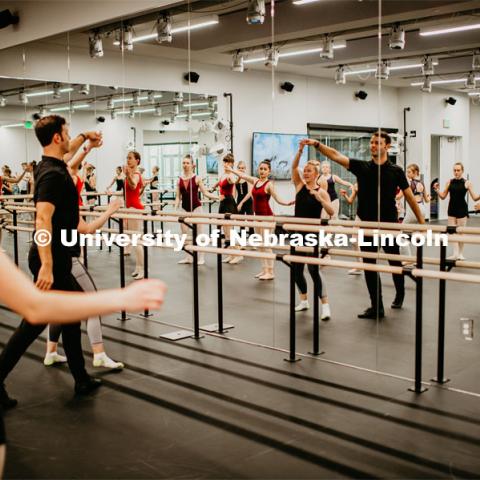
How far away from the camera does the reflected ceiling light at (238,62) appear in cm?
669

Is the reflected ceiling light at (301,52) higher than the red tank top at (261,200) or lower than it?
higher

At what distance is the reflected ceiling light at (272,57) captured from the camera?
632 centimetres

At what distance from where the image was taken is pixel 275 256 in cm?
467

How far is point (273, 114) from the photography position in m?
6.41

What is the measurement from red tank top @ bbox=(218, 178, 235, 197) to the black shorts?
52 millimetres

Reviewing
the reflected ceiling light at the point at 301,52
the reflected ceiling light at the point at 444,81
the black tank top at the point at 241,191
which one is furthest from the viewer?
the black tank top at the point at 241,191

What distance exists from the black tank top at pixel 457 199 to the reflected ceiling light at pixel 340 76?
1353 millimetres

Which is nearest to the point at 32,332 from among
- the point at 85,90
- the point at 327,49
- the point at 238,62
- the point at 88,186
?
the point at 327,49

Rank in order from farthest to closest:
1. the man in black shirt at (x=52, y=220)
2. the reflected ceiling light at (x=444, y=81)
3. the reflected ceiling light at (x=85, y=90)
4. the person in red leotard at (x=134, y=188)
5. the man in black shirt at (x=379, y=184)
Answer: the reflected ceiling light at (x=85, y=90) → the person in red leotard at (x=134, y=188) → the man in black shirt at (x=379, y=184) → the reflected ceiling light at (x=444, y=81) → the man in black shirt at (x=52, y=220)

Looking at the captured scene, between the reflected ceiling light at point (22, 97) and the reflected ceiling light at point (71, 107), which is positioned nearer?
the reflected ceiling light at point (71, 107)

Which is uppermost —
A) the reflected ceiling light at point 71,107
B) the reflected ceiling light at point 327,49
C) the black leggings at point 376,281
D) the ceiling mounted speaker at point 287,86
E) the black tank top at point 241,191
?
the reflected ceiling light at point 327,49

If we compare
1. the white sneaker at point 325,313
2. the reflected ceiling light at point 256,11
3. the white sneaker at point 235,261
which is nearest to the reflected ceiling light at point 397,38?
the reflected ceiling light at point 256,11

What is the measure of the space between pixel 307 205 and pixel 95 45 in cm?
456

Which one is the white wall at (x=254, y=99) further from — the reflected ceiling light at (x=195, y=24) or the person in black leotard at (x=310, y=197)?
the reflected ceiling light at (x=195, y=24)
